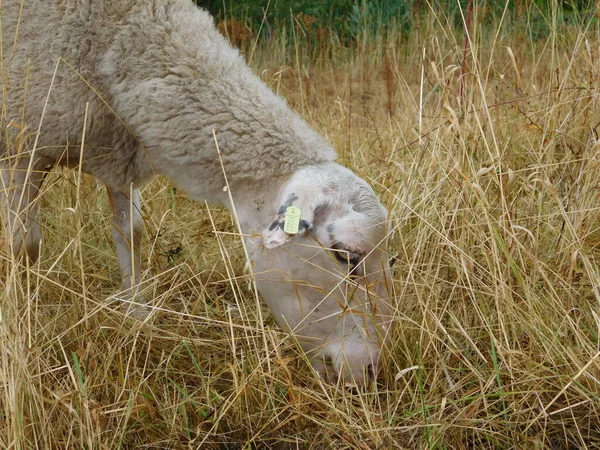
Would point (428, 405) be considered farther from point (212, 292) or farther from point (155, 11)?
point (155, 11)

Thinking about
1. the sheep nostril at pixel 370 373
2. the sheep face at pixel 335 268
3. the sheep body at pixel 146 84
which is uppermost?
the sheep body at pixel 146 84

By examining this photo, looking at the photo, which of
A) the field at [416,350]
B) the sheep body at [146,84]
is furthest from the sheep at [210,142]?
the field at [416,350]

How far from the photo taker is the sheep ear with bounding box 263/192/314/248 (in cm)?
305

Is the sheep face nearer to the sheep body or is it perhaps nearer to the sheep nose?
the sheep nose

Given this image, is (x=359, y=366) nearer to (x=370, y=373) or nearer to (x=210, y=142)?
(x=370, y=373)

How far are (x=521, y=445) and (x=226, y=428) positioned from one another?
1027 mm

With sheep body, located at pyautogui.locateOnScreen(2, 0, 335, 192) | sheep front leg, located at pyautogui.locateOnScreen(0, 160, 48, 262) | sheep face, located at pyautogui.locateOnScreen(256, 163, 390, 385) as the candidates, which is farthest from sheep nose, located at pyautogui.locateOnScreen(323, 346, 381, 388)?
sheep front leg, located at pyautogui.locateOnScreen(0, 160, 48, 262)

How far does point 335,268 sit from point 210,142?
0.74m

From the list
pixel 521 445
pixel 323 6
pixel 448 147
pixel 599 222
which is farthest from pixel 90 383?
pixel 323 6

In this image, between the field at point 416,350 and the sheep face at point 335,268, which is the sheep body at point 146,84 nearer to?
the sheep face at point 335,268

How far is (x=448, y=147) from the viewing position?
353cm

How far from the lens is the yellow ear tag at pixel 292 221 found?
304 cm

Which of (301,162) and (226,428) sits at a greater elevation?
(301,162)

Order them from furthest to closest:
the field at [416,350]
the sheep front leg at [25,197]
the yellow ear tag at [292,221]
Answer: the sheep front leg at [25,197]
the yellow ear tag at [292,221]
the field at [416,350]
